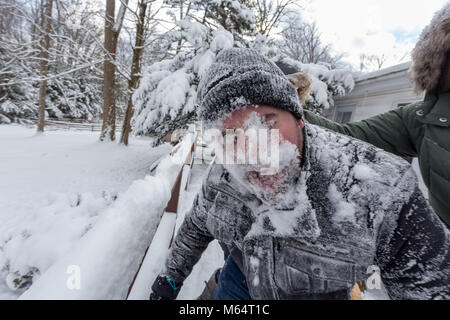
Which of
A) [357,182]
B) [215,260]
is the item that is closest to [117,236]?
[357,182]

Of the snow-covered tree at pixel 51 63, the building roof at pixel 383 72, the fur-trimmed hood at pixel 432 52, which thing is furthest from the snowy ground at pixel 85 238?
the snow-covered tree at pixel 51 63

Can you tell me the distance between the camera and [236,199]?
1.05 metres

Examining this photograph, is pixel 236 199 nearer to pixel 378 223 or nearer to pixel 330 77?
pixel 378 223

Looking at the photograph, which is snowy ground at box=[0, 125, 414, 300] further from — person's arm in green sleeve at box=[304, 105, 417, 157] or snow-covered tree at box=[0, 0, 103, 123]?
snow-covered tree at box=[0, 0, 103, 123]

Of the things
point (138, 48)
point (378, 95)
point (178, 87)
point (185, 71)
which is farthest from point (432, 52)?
point (138, 48)

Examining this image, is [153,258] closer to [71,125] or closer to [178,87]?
[178,87]

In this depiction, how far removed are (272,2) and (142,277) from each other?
42.7 ft

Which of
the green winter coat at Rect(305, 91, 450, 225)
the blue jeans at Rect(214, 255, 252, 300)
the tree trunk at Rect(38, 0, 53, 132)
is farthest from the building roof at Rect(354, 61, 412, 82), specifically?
the tree trunk at Rect(38, 0, 53, 132)

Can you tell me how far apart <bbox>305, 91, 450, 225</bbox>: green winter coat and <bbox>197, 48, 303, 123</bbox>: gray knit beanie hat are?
0.88 metres

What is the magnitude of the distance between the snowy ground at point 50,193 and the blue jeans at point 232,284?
0.87 meters

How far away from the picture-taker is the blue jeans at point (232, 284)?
133 cm

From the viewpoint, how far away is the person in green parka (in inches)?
44.9

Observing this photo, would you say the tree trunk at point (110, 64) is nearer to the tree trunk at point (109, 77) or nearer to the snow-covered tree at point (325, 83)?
the tree trunk at point (109, 77)

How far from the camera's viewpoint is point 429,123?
125 cm
